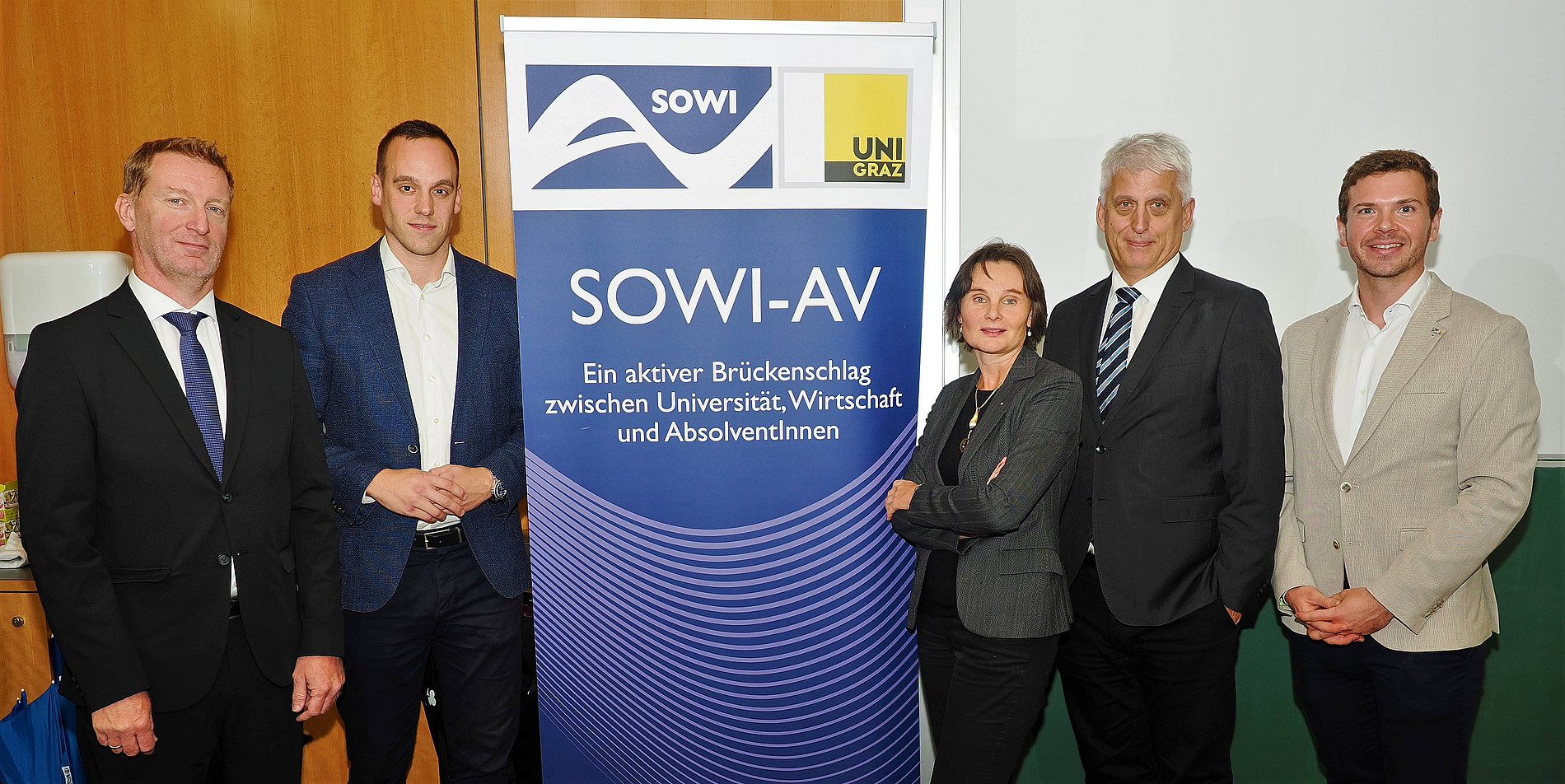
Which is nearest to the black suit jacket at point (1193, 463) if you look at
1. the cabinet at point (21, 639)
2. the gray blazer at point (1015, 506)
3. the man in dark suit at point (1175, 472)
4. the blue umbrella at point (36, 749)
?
the man in dark suit at point (1175, 472)

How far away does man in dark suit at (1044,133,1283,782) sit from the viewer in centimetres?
222

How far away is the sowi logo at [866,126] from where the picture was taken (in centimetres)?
242

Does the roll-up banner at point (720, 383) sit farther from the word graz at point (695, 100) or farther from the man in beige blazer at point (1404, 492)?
the man in beige blazer at point (1404, 492)

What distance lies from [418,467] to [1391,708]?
8.37 feet

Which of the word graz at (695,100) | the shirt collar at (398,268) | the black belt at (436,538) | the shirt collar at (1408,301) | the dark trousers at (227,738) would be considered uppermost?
the word graz at (695,100)

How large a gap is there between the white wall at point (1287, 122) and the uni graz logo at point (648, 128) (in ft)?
3.34

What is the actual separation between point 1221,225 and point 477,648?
2.83 metres

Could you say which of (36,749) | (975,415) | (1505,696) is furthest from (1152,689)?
(36,749)

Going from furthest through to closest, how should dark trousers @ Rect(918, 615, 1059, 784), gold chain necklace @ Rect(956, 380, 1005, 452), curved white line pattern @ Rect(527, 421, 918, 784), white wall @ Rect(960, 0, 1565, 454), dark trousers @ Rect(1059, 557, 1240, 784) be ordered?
1. white wall @ Rect(960, 0, 1565, 454)
2. curved white line pattern @ Rect(527, 421, 918, 784)
3. dark trousers @ Rect(1059, 557, 1240, 784)
4. gold chain necklace @ Rect(956, 380, 1005, 452)
5. dark trousers @ Rect(918, 615, 1059, 784)

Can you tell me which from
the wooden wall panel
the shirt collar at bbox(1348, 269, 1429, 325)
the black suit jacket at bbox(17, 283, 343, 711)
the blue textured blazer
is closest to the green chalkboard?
the shirt collar at bbox(1348, 269, 1429, 325)

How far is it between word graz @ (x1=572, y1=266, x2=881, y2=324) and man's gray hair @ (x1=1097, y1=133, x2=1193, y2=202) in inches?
28.3

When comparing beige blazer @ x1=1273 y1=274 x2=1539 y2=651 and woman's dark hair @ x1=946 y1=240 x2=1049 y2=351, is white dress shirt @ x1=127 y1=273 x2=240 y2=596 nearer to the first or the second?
woman's dark hair @ x1=946 y1=240 x2=1049 y2=351

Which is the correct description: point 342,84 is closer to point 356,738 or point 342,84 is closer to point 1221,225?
point 356,738

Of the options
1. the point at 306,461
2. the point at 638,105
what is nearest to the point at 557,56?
the point at 638,105
